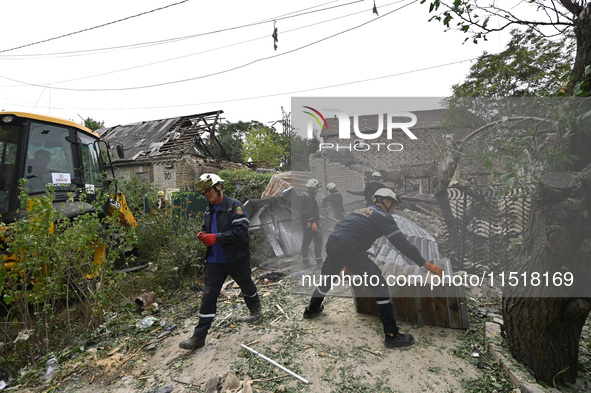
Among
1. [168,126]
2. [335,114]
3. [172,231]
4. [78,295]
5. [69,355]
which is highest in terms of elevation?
[168,126]

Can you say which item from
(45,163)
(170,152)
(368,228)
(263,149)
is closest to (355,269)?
(368,228)

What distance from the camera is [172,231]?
218 inches

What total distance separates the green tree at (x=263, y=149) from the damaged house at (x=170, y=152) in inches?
228

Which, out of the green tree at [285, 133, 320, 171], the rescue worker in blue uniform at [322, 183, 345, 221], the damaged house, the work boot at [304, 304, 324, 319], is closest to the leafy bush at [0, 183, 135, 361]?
the work boot at [304, 304, 324, 319]

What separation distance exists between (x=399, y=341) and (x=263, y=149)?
24442 mm

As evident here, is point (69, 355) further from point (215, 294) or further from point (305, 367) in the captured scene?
point (305, 367)

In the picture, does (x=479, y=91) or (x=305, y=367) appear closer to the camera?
(x=305, y=367)

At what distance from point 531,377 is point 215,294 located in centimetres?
300

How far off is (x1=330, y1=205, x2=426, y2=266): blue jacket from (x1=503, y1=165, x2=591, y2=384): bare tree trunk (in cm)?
99

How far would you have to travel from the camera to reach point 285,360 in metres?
2.90

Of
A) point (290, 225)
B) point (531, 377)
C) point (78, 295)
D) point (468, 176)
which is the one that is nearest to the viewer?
point (531, 377)

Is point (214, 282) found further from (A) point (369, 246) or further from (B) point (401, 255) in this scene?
(B) point (401, 255)

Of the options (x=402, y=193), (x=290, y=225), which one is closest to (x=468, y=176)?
(x=402, y=193)

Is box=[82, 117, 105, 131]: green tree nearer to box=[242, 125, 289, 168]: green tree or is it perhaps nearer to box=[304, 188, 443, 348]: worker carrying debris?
box=[242, 125, 289, 168]: green tree
